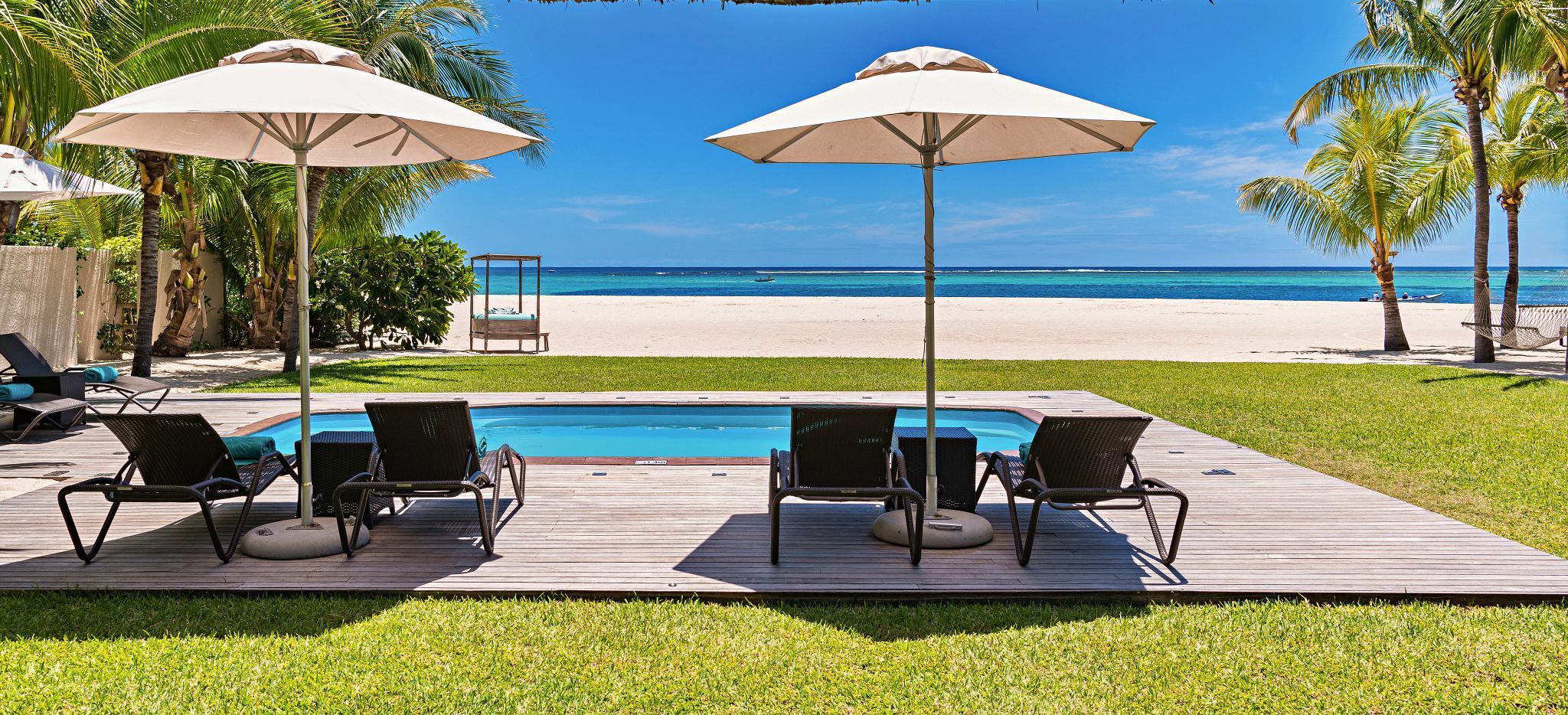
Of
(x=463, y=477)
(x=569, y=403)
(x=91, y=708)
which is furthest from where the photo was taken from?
(x=569, y=403)

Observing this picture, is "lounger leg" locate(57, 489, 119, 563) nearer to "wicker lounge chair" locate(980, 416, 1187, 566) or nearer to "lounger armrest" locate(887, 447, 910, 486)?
"lounger armrest" locate(887, 447, 910, 486)

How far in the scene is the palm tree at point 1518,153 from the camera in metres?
15.4

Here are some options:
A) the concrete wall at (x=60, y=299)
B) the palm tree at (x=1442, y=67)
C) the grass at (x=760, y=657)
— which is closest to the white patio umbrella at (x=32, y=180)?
the grass at (x=760, y=657)

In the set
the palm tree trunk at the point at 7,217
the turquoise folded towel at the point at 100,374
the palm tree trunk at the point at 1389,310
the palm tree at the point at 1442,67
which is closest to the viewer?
the turquoise folded towel at the point at 100,374

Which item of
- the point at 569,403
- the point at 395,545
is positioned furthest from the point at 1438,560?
the point at 569,403

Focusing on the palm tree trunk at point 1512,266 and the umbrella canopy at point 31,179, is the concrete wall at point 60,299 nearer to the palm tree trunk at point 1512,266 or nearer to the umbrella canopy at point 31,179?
the umbrella canopy at point 31,179

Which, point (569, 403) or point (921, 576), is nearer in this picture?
point (921, 576)

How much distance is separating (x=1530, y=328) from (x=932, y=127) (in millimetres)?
13476

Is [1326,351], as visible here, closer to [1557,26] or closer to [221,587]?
[1557,26]

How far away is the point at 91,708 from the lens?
2.89 meters

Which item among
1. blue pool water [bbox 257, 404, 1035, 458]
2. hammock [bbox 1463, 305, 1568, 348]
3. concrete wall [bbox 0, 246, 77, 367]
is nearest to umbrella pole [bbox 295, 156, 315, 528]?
blue pool water [bbox 257, 404, 1035, 458]

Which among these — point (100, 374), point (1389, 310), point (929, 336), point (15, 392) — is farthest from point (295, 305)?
point (1389, 310)

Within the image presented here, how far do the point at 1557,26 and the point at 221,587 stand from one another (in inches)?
596

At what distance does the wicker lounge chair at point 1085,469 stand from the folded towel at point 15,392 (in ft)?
25.9
